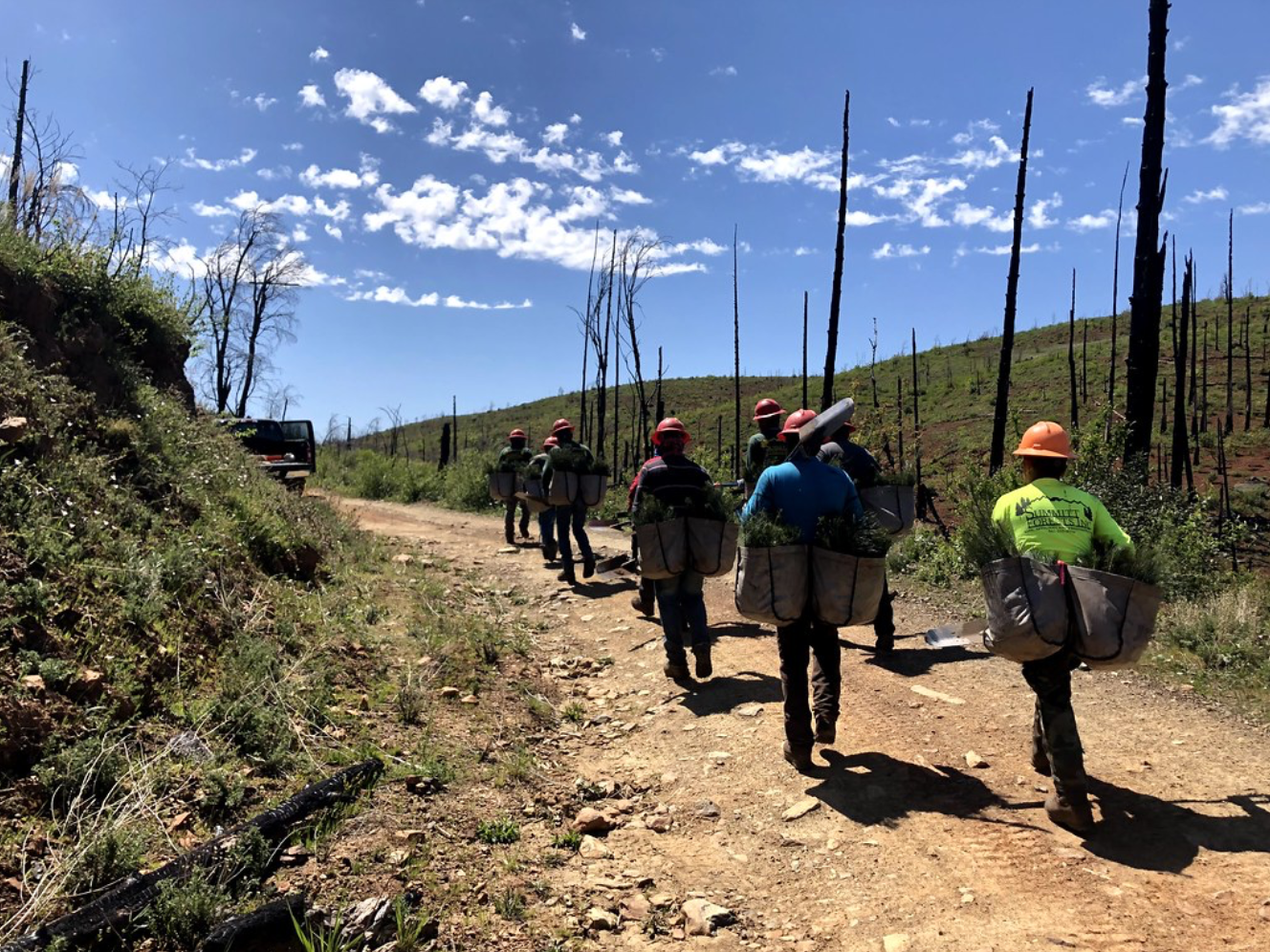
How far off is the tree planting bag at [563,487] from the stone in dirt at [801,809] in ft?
20.4

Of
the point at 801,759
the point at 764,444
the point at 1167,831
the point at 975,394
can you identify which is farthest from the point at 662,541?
the point at 975,394

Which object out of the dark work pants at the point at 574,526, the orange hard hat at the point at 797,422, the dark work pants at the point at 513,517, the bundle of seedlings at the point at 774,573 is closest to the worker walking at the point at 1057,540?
the bundle of seedlings at the point at 774,573

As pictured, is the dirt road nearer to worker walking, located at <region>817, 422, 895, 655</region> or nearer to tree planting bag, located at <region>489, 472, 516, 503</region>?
worker walking, located at <region>817, 422, 895, 655</region>

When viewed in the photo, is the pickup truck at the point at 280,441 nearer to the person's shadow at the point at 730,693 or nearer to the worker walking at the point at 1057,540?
the person's shadow at the point at 730,693

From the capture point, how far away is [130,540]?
5.19 meters

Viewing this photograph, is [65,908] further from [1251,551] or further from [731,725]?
[1251,551]

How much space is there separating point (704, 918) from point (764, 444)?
381 centimetres

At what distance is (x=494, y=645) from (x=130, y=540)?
296 centimetres

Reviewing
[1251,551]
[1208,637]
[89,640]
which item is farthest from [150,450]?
[1251,551]

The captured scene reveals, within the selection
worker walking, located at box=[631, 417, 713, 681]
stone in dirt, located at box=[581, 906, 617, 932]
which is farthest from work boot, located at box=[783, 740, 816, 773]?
worker walking, located at box=[631, 417, 713, 681]

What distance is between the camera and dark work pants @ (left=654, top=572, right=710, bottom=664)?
5965 mm

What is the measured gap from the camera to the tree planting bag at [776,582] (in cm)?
417

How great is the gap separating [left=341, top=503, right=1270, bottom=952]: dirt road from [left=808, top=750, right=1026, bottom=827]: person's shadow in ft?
0.04

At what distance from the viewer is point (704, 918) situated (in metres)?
3.05
